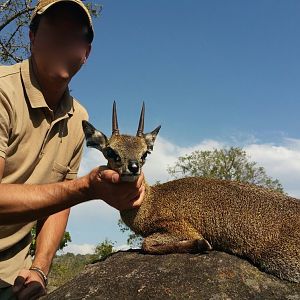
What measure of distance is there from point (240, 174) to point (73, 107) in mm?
37481

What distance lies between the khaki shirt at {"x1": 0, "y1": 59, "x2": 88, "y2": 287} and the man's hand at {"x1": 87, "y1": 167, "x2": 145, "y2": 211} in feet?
4.14

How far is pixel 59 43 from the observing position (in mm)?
6566

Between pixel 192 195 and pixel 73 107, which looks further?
pixel 192 195

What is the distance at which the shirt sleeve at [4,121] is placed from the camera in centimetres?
581

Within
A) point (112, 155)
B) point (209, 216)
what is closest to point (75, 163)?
point (112, 155)

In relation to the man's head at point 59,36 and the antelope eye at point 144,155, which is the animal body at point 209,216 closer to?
the antelope eye at point 144,155

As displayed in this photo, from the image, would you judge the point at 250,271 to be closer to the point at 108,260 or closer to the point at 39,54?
the point at 108,260

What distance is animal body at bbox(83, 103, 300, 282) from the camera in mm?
6801

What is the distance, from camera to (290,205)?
737cm

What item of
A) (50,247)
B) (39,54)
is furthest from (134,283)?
(39,54)

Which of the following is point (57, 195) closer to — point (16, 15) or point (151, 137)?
point (151, 137)

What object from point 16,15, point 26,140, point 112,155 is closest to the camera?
point 26,140

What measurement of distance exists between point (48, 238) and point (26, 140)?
1.71 meters

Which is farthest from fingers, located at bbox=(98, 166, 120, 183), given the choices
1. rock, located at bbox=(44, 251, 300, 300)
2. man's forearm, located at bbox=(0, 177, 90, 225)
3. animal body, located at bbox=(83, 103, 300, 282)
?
rock, located at bbox=(44, 251, 300, 300)
